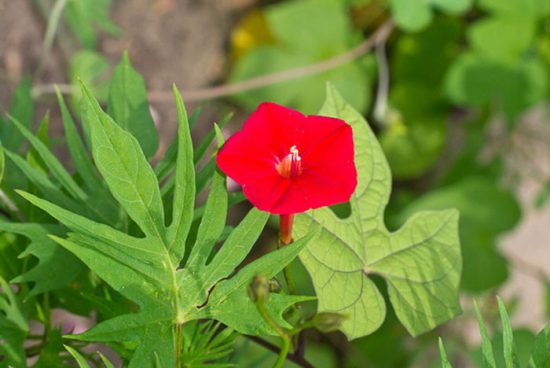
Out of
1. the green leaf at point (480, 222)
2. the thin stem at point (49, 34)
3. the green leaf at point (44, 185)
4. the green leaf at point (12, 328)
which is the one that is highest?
the green leaf at point (44, 185)

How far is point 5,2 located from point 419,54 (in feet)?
3.07

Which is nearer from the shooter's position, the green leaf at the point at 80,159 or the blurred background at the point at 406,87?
the green leaf at the point at 80,159

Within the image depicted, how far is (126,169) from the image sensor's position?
529 millimetres

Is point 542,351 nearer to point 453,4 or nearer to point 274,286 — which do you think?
point 274,286

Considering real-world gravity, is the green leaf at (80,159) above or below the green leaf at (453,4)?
above

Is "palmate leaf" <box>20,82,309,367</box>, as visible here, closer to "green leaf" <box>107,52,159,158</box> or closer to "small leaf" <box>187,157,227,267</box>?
"small leaf" <box>187,157,227,267</box>

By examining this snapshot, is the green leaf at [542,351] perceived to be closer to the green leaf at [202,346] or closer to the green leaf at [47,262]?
the green leaf at [202,346]

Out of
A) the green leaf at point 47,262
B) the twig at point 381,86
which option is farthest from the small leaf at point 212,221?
the twig at point 381,86

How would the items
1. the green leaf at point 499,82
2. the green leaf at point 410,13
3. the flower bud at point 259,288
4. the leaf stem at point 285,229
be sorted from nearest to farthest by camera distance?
the flower bud at point 259,288 < the leaf stem at point 285,229 < the green leaf at point 410,13 < the green leaf at point 499,82

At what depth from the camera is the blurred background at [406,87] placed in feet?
5.10

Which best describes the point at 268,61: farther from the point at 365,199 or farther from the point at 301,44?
the point at 365,199

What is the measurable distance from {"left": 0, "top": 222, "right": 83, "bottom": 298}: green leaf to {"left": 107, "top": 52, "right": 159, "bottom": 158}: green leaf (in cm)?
11

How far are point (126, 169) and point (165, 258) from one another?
75mm

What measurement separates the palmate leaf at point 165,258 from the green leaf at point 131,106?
140 mm
